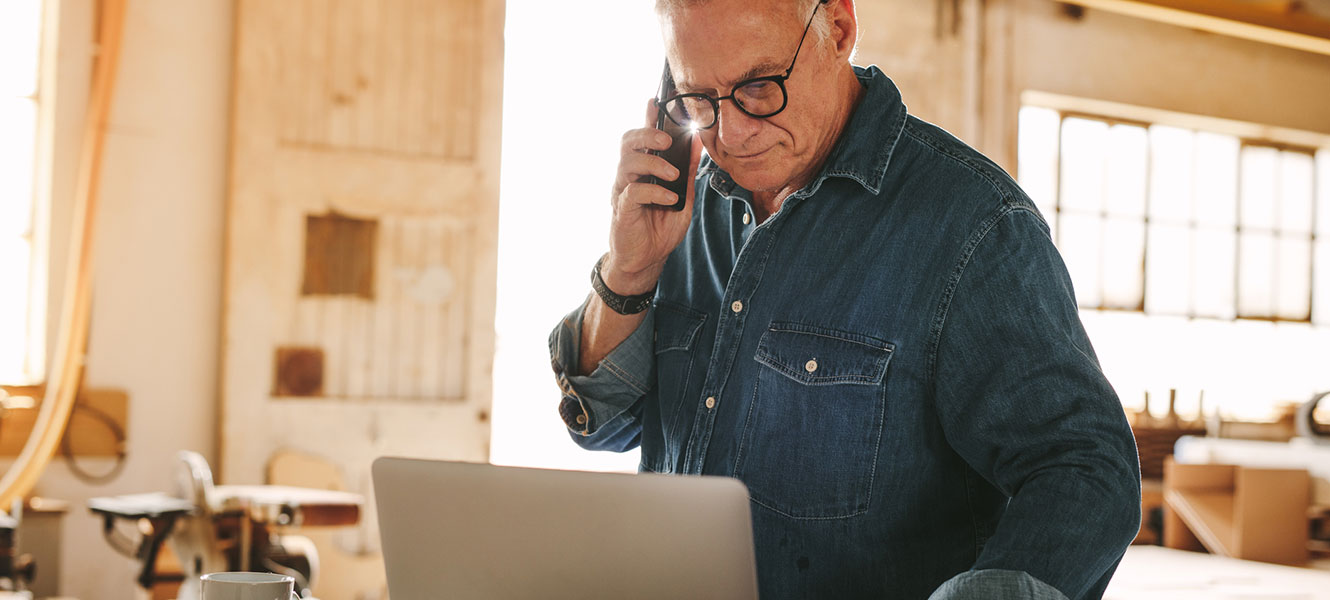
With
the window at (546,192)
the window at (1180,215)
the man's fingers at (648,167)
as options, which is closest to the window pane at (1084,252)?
the window at (1180,215)

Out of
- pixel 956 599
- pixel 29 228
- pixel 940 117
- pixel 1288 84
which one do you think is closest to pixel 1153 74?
pixel 1288 84

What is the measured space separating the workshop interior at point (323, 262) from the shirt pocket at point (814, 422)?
92.1 inches

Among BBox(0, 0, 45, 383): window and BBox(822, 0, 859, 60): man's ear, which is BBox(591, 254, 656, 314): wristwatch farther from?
BBox(0, 0, 45, 383): window

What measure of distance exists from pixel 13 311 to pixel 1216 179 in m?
6.61

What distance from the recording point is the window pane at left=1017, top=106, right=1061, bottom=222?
6.45 metres

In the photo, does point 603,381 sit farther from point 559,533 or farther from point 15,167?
point 15,167

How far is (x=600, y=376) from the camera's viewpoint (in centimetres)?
153

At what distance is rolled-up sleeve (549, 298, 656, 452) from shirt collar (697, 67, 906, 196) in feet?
1.06

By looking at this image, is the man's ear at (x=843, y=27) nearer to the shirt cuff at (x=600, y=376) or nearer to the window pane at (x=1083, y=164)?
the shirt cuff at (x=600, y=376)

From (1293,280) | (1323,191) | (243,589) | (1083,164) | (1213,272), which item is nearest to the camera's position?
(243,589)

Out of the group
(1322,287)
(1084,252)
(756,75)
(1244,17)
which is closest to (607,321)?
(756,75)

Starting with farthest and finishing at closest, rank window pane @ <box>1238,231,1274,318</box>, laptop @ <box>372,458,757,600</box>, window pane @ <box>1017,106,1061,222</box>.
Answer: window pane @ <box>1238,231,1274,318</box> → window pane @ <box>1017,106,1061,222</box> → laptop @ <box>372,458,757,600</box>

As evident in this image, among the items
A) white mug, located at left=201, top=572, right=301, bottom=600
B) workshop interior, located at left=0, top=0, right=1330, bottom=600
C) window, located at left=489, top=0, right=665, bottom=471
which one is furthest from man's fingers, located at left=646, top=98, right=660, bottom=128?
window, located at left=489, top=0, right=665, bottom=471

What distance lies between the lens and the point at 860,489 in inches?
49.8
